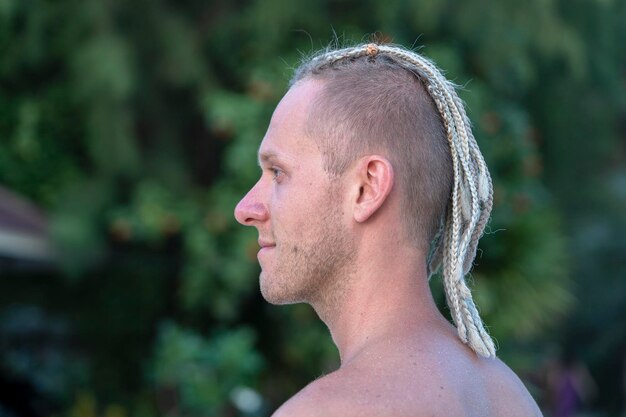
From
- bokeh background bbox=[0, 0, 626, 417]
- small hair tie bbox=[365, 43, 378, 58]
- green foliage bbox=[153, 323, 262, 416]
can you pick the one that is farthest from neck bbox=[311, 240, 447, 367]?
green foliage bbox=[153, 323, 262, 416]

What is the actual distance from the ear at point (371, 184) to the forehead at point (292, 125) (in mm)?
112

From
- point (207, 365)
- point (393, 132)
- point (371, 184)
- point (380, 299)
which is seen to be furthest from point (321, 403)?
point (207, 365)

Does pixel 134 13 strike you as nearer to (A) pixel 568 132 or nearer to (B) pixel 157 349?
(B) pixel 157 349

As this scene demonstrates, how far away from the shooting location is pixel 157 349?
365 inches

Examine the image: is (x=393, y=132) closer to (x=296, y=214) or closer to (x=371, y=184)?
(x=371, y=184)

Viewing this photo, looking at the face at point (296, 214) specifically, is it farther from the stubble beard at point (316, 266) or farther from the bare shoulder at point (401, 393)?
the bare shoulder at point (401, 393)

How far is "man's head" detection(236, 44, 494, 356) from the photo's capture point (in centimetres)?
215

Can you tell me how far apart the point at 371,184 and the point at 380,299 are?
8.4 inches

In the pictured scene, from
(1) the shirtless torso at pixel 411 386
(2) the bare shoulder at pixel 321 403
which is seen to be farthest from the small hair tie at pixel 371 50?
(2) the bare shoulder at pixel 321 403

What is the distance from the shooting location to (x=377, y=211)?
2.14 meters

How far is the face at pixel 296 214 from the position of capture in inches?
85.0

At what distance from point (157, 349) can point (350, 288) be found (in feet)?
23.9

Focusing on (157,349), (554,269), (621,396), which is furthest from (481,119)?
(621,396)

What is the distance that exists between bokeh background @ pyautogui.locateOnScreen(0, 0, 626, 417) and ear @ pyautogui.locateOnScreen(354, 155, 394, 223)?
5.53 metres
